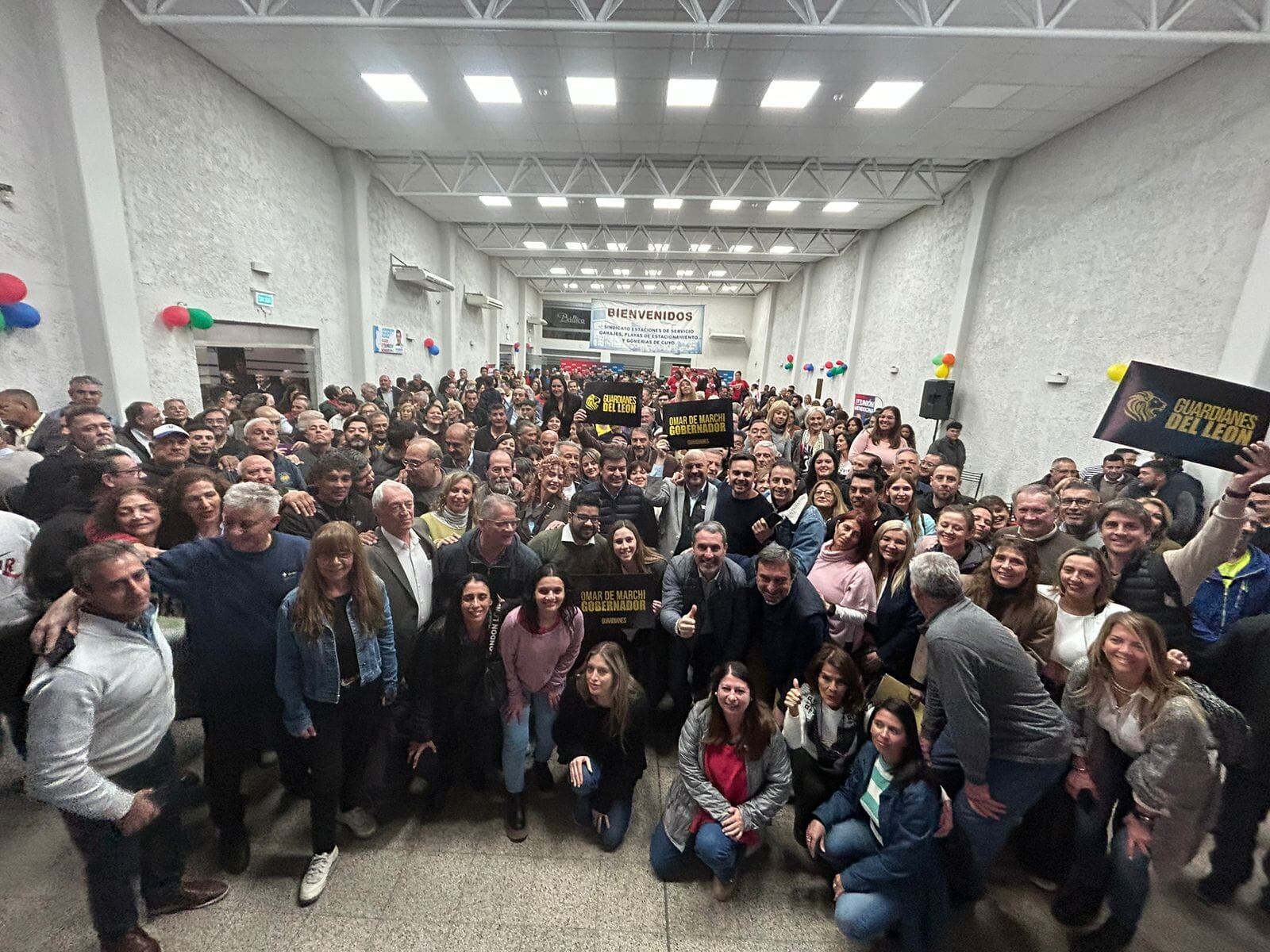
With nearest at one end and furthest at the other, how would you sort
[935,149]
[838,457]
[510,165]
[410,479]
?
[410,479]
[838,457]
[935,149]
[510,165]

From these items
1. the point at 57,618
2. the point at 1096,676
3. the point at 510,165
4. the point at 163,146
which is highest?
the point at 510,165

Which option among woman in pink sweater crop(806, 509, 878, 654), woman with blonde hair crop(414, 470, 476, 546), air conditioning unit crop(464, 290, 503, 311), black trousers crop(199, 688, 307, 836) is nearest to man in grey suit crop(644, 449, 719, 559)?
woman in pink sweater crop(806, 509, 878, 654)

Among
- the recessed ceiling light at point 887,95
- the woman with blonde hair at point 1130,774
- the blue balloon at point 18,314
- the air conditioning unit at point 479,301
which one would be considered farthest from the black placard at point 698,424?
the air conditioning unit at point 479,301

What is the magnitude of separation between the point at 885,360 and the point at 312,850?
521 inches

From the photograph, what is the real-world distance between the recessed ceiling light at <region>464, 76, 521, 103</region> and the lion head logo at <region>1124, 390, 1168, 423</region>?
25.0 feet

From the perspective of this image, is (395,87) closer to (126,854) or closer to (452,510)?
(452,510)

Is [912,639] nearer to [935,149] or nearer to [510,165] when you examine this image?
[935,149]

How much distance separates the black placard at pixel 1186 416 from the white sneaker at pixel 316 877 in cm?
430

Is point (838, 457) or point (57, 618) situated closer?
point (57, 618)

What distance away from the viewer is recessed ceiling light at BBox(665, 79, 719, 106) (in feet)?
21.7

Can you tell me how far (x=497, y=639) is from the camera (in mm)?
2615

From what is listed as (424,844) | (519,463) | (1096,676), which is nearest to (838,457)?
(519,463)

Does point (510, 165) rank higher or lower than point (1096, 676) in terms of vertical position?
higher

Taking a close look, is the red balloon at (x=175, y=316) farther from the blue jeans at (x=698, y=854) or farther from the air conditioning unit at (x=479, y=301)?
the air conditioning unit at (x=479, y=301)
